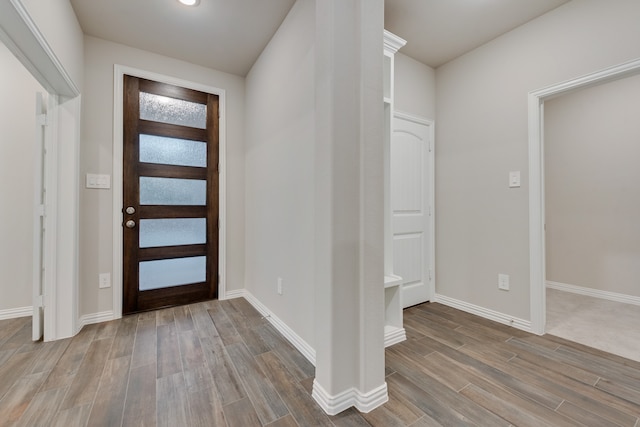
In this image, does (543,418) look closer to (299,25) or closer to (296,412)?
(296,412)

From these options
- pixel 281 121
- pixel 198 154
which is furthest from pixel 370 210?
pixel 198 154

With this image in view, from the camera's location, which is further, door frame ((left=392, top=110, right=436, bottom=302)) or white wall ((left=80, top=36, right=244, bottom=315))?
door frame ((left=392, top=110, right=436, bottom=302))

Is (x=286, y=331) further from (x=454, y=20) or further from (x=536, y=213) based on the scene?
(x=454, y=20)

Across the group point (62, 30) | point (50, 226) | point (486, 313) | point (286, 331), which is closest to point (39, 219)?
point (50, 226)

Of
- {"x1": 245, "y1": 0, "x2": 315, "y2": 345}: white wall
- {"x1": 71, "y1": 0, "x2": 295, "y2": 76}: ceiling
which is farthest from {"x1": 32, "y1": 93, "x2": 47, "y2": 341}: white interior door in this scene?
{"x1": 245, "y1": 0, "x2": 315, "y2": 345}: white wall

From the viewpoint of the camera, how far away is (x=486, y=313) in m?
2.54

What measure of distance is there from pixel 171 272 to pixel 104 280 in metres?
0.54

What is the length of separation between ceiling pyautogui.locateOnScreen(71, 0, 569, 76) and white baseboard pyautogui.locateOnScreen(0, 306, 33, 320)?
2.60 meters

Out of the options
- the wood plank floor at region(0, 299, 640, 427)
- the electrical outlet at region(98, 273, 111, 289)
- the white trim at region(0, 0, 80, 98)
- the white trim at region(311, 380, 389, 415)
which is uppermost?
the white trim at region(0, 0, 80, 98)

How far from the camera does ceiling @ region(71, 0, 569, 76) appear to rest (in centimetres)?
205

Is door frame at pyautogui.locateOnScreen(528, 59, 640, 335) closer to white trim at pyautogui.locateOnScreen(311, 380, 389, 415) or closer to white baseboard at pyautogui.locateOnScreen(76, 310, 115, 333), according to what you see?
white trim at pyautogui.locateOnScreen(311, 380, 389, 415)

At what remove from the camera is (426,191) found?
9.61 ft

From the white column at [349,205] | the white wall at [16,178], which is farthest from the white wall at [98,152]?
the white column at [349,205]

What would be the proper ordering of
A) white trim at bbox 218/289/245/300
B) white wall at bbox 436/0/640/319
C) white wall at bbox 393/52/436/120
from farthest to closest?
white trim at bbox 218/289/245/300 → white wall at bbox 393/52/436/120 → white wall at bbox 436/0/640/319
